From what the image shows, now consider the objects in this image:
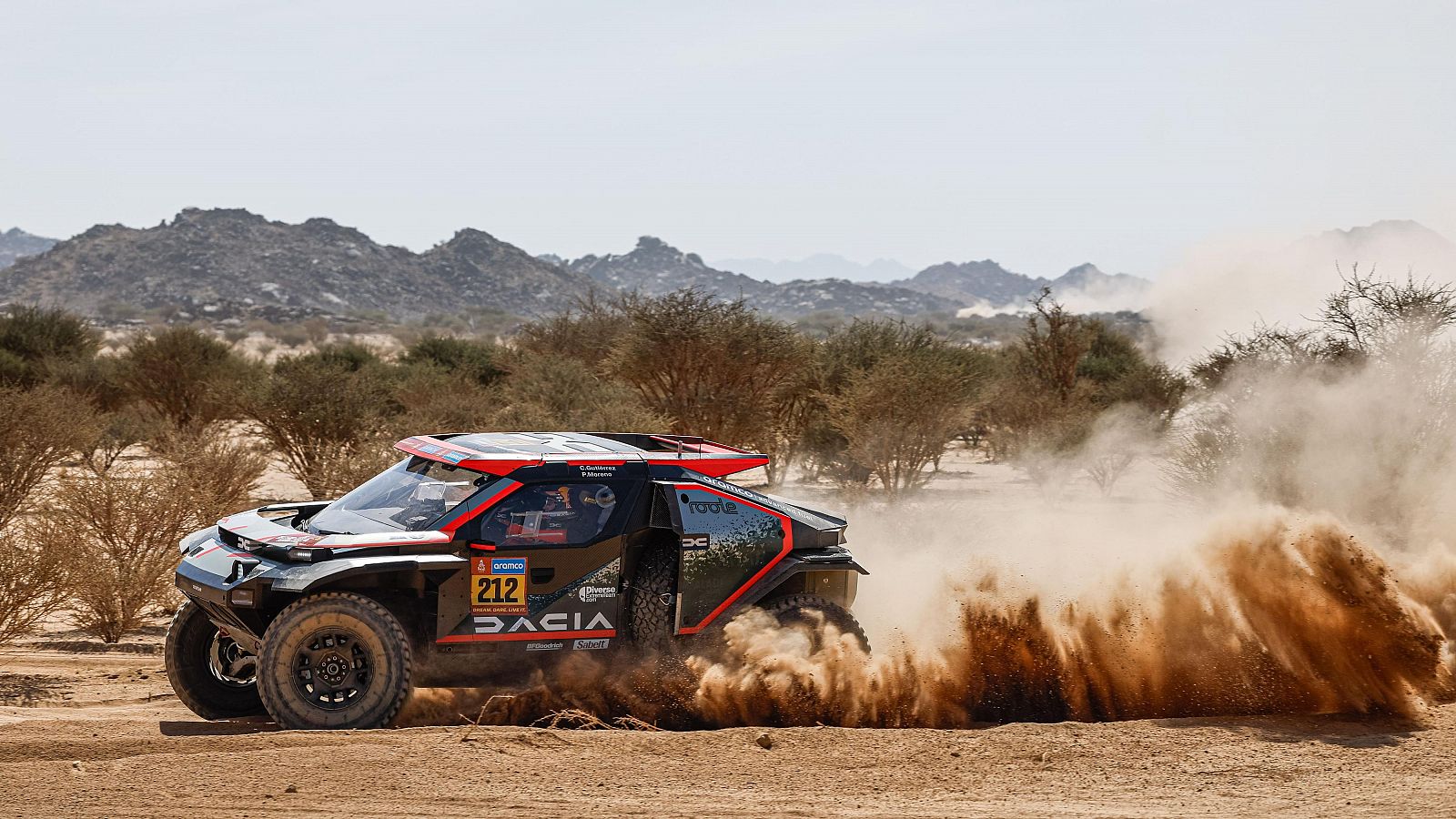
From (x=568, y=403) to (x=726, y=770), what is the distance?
523 inches

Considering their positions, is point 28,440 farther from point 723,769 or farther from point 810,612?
point 723,769

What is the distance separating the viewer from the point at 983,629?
309 inches

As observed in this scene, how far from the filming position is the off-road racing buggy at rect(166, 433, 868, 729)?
6.46 meters

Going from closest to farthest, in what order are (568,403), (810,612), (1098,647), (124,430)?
(810,612), (1098,647), (568,403), (124,430)

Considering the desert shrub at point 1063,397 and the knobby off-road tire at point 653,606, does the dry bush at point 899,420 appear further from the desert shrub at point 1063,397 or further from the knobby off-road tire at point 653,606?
the knobby off-road tire at point 653,606

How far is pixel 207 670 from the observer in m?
7.18

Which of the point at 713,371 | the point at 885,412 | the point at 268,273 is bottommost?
the point at 885,412

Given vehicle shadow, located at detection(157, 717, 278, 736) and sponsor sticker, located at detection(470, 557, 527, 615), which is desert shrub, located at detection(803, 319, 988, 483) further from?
vehicle shadow, located at detection(157, 717, 278, 736)

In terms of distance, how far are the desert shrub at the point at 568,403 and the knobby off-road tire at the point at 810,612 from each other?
10.0 metres

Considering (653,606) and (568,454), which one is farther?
(568,454)

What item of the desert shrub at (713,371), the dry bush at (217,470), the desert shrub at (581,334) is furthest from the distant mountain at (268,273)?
the dry bush at (217,470)

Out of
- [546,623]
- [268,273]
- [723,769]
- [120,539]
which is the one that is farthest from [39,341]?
[268,273]

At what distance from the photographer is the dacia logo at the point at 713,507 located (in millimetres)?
7125

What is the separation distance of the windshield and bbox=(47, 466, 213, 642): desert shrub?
3.02m
